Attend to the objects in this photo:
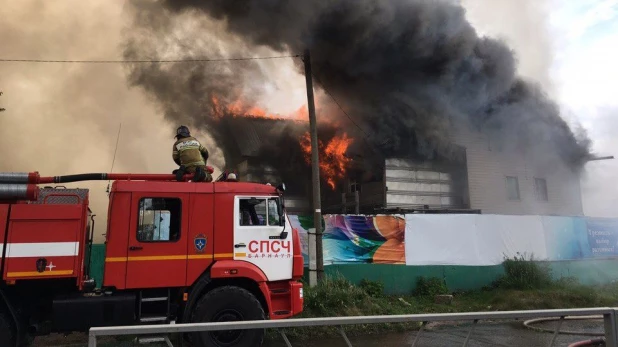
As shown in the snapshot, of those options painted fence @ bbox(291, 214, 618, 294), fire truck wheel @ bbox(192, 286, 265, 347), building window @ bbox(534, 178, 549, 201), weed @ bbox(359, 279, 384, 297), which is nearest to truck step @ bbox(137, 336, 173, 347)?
fire truck wheel @ bbox(192, 286, 265, 347)

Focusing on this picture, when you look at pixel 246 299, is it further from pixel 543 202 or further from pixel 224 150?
pixel 543 202

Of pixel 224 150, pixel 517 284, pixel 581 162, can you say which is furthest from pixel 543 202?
pixel 224 150

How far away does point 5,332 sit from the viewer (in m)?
5.48

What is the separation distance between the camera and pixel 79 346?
7027mm

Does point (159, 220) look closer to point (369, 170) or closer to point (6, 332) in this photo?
point (6, 332)

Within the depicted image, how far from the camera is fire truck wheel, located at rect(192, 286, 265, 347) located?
19.3 ft

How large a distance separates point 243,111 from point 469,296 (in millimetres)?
9445

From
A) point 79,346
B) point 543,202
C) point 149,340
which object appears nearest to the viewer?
point 149,340

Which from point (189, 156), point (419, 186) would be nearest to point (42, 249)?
point (189, 156)

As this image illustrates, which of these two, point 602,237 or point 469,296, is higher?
point 602,237

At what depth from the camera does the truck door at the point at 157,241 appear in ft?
19.9

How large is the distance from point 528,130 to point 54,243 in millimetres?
16961

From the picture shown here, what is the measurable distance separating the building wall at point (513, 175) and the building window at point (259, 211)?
11262 mm

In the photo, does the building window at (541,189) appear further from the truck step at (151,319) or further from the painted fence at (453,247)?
the truck step at (151,319)
